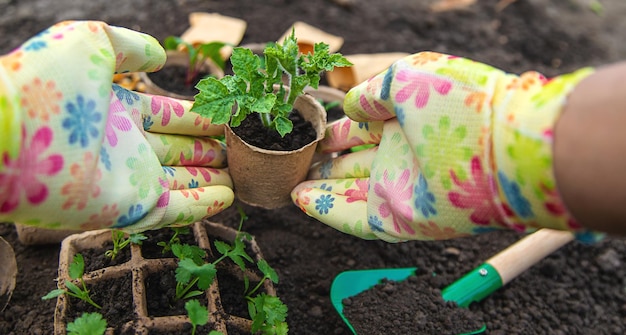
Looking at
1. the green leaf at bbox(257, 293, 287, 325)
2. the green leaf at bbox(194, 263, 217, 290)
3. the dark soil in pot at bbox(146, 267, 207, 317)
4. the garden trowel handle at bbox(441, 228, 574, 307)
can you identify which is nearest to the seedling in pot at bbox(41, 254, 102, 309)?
the dark soil in pot at bbox(146, 267, 207, 317)

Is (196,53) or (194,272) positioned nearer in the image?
(194,272)

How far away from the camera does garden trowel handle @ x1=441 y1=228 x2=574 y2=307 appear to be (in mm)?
1415

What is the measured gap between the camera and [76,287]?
3.52 feet

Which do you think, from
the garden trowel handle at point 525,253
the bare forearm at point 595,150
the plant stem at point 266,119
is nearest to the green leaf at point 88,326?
the plant stem at point 266,119

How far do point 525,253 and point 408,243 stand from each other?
0.31 meters

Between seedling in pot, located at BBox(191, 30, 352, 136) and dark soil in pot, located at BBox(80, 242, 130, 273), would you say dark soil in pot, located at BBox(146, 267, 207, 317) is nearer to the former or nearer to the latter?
dark soil in pot, located at BBox(80, 242, 130, 273)

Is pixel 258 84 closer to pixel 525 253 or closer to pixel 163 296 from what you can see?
pixel 163 296

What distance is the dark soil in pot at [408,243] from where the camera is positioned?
1423 mm

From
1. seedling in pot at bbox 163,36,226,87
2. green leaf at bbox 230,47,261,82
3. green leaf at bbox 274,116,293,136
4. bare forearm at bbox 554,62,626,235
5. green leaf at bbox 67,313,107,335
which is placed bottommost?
green leaf at bbox 67,313,107,335

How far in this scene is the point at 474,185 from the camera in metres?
0.88

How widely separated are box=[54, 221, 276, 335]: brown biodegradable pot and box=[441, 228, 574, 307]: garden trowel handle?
507 millimetres

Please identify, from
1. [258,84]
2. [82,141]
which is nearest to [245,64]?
[258,84]

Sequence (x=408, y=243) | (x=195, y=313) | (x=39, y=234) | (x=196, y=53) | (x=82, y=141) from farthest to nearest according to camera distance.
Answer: (x=196, y=53), (x=408, y=243), (x=39, y=234), (x=195, y=313), (x=82, y=141)

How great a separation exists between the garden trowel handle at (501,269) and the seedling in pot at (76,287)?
2.76ft
